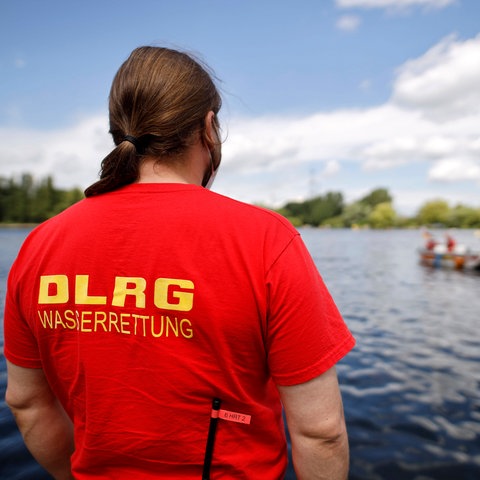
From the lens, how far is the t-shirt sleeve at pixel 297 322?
126cm

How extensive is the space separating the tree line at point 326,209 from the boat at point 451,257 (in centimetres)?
9291

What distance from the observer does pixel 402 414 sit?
559cm

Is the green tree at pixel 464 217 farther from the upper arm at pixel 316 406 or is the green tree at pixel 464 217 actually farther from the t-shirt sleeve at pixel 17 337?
the t-shirt sleeve at pixel 17 337

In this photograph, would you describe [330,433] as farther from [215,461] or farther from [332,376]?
[215,461]

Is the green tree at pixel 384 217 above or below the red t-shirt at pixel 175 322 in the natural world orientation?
above

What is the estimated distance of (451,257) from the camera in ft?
84.9

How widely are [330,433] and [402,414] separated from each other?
194 inches

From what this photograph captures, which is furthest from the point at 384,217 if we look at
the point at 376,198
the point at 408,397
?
the point at 408,397

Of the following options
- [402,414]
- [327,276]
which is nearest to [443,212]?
[327,276]

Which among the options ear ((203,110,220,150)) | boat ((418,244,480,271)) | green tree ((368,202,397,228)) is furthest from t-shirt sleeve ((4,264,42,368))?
green tree ((368,202,397,228))

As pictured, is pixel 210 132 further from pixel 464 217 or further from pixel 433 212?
pixel 433 212

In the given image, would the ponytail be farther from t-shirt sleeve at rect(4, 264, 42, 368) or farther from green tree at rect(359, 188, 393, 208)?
green tree at rect(359, 188, 393, 208)

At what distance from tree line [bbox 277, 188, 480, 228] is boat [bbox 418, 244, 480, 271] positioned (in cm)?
11110

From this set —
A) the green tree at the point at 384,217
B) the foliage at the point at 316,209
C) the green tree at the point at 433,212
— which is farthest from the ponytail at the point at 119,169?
the green tree at the point at 433,212
